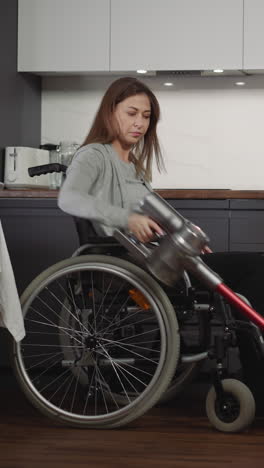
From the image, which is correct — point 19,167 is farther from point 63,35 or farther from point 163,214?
point 163,214

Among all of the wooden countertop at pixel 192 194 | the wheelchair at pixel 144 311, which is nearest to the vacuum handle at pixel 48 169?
the wheelchair at pixel 144 311

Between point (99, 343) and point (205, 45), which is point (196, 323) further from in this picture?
point (205, 45)

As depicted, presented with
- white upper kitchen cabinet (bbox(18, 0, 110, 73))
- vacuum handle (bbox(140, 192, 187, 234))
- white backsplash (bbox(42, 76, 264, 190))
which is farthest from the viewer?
white backsplash (bbox(42, 76, 264, 190))

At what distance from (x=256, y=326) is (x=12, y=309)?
640 millimetres

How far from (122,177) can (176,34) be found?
173 centimetres

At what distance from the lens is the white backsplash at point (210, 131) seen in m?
4.28

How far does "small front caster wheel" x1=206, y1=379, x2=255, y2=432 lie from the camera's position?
2.31 m

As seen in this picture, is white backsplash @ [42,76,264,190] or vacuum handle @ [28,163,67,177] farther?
white backsplash @ [42,76,264,190]

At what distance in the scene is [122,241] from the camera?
2262 millimetres

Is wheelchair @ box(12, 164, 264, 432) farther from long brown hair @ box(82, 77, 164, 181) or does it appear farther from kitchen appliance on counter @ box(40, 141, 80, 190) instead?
kitchen appliance on counter @ box(40, 141, 80, 190)

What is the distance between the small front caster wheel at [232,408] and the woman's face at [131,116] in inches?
28.4

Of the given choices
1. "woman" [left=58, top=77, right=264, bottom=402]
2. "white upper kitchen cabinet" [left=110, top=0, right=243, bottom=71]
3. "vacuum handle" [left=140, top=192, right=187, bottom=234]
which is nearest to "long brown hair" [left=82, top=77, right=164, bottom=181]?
"woman" [left=58, top=77, right=264, bottom=402]

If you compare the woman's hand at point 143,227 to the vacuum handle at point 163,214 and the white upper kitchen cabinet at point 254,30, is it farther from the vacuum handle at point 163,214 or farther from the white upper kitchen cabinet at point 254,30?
the white upper kitchen cabinet at point 254,30

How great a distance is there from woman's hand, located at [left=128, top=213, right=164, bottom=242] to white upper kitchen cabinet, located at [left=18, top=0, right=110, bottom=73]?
79.7 inches
